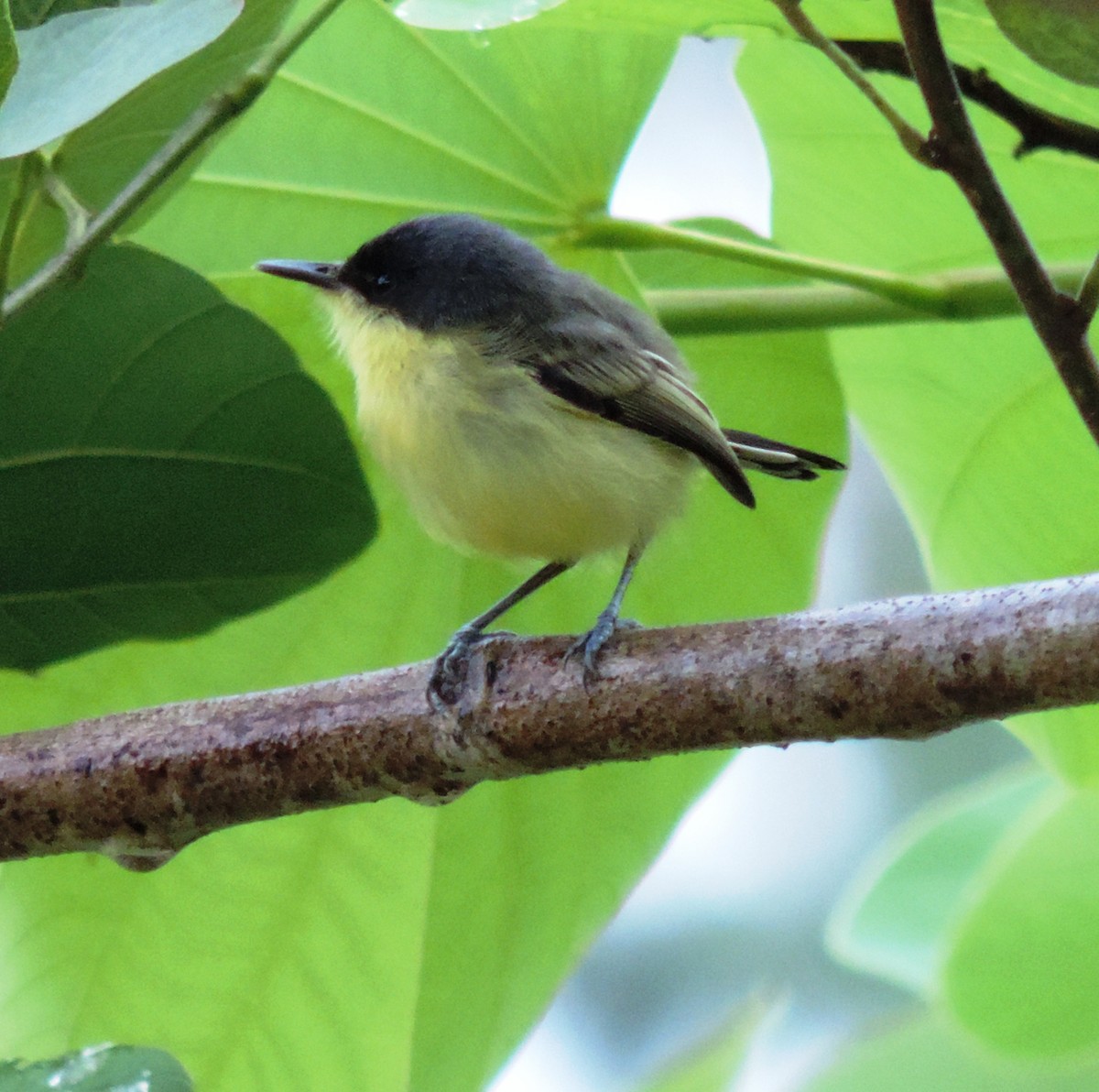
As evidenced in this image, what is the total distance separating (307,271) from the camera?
1.31 m

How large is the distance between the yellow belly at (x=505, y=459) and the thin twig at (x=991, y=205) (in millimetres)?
499

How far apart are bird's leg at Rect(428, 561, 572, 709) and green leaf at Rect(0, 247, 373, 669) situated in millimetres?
138

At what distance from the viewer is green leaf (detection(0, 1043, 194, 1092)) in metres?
0.81

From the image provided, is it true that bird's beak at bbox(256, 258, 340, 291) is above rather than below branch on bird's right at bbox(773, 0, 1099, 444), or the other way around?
below

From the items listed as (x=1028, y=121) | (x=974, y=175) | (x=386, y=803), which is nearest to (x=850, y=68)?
(x=974, y=175)

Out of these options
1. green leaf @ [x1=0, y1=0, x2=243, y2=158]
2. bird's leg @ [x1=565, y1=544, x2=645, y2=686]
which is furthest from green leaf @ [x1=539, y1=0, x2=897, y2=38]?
bird's leg @ [x1=565, y1=544, x2=645, y2=686]

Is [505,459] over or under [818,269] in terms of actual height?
under

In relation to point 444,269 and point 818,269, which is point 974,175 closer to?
point 818,269

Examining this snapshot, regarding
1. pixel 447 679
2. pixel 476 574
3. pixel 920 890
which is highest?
pixel 447 679

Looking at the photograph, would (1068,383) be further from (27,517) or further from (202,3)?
(27,517)

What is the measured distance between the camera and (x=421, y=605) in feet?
4.74

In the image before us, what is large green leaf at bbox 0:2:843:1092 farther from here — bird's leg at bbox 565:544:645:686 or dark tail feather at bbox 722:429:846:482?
bird's leg at bbox 565:544:645:686

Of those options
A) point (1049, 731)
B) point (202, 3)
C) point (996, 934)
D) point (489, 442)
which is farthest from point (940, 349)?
point (202, 3)

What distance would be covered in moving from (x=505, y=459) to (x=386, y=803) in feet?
1.19
